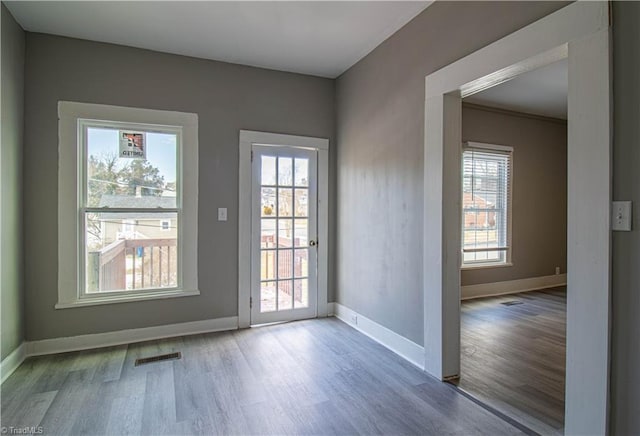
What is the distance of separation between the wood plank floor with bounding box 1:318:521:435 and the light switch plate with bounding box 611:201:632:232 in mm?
1281

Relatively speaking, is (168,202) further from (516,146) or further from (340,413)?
(516,146)

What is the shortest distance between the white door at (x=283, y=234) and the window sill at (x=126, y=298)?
75 centimetres

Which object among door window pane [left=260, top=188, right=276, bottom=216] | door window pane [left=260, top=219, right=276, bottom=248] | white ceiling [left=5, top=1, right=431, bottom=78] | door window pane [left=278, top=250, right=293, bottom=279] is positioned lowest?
door window pane [left=278, top=250, right=293, bottom=279]

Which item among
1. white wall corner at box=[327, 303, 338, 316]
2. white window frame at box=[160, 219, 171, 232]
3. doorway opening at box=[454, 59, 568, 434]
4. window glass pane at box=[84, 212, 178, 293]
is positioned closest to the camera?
window glass pane at box=[84, 212, 178, 293]

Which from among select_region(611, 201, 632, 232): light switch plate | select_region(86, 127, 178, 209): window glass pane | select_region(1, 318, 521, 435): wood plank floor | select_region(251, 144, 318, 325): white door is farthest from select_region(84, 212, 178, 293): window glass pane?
select_region(611, 201, 632, 232): light switch plate

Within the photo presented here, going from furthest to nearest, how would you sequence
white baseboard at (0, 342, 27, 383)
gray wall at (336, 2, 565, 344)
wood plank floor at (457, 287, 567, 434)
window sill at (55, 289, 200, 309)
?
window sill at (55, 289, 200, 309), white baseboard at (0, 342, 27, 383), gray wall at (336, 2, 565, 344), wood plank floor at (457, 287, 567, 434)

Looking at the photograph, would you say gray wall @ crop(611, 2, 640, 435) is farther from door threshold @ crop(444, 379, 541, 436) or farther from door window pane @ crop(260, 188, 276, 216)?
door window pane @ crop(260, 188, 276, 216)

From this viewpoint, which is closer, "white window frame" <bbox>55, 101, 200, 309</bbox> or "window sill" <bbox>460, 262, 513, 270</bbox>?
"white window frame" <bbox>55, 101, 200, 309</bbox>

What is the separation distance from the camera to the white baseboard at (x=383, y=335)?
2848 millimetres

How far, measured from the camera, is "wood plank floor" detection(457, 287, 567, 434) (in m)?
2.23

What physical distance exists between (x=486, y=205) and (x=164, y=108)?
462 cm

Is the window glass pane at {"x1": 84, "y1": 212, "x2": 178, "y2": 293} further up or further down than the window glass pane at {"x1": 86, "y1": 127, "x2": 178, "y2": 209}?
further down

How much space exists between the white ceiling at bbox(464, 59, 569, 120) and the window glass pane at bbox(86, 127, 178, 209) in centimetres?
389

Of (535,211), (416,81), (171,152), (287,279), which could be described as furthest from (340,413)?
(535,211)
